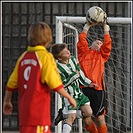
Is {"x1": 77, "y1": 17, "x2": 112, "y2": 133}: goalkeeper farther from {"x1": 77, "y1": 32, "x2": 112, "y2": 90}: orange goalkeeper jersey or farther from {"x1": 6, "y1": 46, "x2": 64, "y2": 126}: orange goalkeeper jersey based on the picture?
{"x1": 6, "y1": 46, "x2": 64, "y2": 126}: orange goalkeeper jersey

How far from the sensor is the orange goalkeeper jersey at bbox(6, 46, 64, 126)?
4297 millimetres

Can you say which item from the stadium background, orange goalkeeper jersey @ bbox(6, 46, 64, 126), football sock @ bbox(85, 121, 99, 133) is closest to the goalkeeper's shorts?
football sock @ bbox(85, 121, 99, 133)

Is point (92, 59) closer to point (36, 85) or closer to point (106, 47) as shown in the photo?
point (106, 47)

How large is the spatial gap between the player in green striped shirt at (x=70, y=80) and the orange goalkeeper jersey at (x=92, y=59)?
279 mm

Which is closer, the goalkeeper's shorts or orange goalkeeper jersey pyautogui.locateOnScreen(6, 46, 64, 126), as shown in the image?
orange goalkeeper jersey pyautogui.locateOnScreen(6, 46, 64, 126)

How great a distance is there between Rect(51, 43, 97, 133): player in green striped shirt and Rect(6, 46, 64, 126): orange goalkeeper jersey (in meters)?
1.30

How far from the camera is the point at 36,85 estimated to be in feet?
14.1

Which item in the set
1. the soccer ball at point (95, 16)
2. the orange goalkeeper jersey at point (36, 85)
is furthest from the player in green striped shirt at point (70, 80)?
the orange goalkeeper jersey at point (36, 85)

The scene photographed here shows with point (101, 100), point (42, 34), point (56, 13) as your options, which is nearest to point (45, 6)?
point (56, 13)

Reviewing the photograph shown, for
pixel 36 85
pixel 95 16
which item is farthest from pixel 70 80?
pixel 36 85

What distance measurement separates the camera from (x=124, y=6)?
385 inches

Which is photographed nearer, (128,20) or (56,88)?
(56,88)

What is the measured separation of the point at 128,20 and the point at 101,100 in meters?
1.29

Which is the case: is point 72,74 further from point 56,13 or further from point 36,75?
point 56,13
